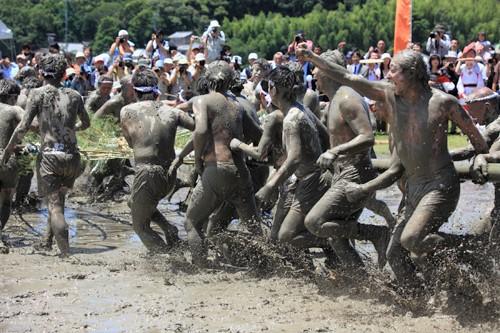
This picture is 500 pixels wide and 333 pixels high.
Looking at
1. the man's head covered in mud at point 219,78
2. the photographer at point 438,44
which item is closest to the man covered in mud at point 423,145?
the man's head covered in mud at point 219,78

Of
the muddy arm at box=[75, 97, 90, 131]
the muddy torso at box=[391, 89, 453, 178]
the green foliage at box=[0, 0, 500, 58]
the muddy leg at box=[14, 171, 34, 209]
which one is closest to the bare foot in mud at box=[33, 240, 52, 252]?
the muddy arm at box=[75, 97, 90, 131]

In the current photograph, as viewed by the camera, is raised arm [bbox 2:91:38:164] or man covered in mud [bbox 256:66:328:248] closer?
man covered in mud [bbox 256:66:328:248]

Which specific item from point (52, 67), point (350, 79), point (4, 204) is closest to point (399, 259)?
point (350, 79)

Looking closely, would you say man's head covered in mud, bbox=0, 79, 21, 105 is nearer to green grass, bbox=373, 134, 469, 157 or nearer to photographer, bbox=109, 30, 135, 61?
green grass, bbox=373, 134, 469, 157

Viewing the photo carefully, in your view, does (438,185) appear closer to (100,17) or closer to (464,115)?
(464,115)

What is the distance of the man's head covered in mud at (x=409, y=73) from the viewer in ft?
21.7

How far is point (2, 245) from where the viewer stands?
10.0 metres

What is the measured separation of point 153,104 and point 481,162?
11.8 feet

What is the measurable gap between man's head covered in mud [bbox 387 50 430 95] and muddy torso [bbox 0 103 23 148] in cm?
500

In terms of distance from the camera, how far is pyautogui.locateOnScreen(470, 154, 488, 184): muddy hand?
645 centimetres

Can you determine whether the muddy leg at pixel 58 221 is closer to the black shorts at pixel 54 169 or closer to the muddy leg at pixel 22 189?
the black shorts at pixel 54 169

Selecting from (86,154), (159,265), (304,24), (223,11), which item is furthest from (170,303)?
(223,11)

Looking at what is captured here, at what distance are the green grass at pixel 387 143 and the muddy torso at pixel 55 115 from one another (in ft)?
24.4

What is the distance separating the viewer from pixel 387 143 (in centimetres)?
1766
